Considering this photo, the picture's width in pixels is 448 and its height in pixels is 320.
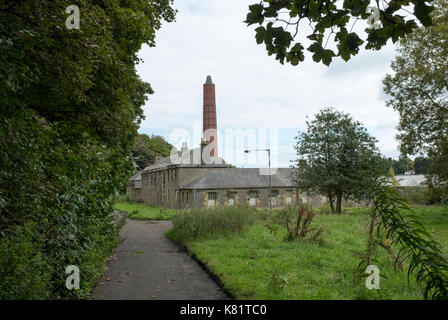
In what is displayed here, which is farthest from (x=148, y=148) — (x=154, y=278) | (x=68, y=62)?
(x=68, y=62)

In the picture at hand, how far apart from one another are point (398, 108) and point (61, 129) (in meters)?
22.7

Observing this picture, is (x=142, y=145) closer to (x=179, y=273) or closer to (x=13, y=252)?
(x=179, y=273)

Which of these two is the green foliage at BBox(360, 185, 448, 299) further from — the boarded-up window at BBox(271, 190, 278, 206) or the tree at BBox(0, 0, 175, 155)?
the boarded-up window at BBox(271, 190, 278, 206)

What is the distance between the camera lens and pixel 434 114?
22656 millimetres

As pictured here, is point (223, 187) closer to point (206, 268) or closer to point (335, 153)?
Answer: point (335, 153)

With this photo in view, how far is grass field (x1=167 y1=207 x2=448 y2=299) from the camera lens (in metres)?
7.19

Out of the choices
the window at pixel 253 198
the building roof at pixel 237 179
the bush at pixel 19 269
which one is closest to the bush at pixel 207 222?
the bush at pixel 19 269

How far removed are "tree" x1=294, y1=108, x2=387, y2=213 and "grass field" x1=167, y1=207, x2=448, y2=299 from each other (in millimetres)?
12789

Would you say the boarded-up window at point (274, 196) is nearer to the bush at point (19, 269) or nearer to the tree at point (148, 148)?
the tree at point (148, 148)

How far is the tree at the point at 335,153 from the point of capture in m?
29.7

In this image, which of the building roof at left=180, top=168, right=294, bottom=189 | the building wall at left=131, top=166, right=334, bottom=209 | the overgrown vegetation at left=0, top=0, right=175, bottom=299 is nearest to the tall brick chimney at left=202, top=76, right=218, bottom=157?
the building wall at left=131, top=166, right=334, bottom=209

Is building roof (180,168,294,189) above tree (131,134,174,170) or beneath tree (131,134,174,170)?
beneath
